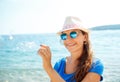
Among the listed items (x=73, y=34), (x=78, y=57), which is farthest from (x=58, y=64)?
(x=73, y=34)

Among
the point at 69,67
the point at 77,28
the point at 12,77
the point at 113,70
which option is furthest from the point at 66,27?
the point at 12,77

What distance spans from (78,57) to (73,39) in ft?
0.55

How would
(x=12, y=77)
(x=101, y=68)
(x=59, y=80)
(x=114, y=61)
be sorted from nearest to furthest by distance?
(x=59, y=80) → (x=101, y=68) → (x=12, y=77) → (x=114, y=61)

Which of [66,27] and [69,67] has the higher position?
[66,27]

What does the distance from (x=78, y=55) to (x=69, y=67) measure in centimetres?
13

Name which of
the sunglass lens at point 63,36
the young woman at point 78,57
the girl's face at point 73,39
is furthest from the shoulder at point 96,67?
the sunglass lens at point 63,36

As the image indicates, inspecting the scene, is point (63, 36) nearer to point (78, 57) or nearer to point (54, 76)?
point (78, 57)

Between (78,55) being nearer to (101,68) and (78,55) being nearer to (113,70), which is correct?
(101,68)

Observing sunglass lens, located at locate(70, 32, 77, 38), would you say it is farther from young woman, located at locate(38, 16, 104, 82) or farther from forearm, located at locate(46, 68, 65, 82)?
forearm, located at locate(46, 68, 65, 82)

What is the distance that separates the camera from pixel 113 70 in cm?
1367

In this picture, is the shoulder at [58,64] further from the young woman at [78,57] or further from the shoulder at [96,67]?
the shoulder at [96,67]

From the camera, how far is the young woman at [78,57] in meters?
2.41

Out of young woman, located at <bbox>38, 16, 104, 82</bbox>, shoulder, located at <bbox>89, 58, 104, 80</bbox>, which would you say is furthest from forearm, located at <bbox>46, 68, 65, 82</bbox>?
shoulder, located at <bbox>89, 58, 104, 80</bbox>

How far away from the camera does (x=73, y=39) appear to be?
2.48 meters
